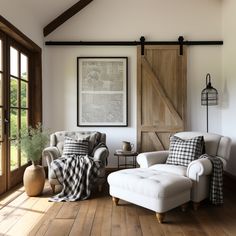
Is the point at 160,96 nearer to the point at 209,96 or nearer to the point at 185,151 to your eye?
the point at 209,96

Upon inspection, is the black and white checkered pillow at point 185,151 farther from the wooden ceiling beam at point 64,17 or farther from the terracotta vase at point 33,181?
the wooden ceiling beam at point 64,17

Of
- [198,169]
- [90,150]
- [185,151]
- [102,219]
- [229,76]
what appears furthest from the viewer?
[229,76]

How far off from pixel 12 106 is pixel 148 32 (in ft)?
9.24

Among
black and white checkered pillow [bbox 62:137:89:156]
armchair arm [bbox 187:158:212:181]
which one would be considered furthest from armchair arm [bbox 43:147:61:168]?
armchair arm [bbox 187:158:212:181]

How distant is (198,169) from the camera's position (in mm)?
2826

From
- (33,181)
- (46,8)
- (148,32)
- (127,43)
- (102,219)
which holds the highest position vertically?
(46,8)

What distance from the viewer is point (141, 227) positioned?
2449mm

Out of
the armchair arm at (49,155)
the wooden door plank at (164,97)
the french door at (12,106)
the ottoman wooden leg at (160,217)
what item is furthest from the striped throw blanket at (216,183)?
the french door at (12,106)

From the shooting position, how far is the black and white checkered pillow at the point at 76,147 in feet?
12.1

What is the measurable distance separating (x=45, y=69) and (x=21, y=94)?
824mm

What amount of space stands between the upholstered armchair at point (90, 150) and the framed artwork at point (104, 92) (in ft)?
1.98

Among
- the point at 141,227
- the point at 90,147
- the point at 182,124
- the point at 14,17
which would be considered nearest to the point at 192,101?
the point at 182,124

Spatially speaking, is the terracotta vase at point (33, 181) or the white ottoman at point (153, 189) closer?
the white ottoman at point (153, 189)

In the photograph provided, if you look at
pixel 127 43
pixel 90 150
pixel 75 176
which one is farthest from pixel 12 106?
pixel 127 43
